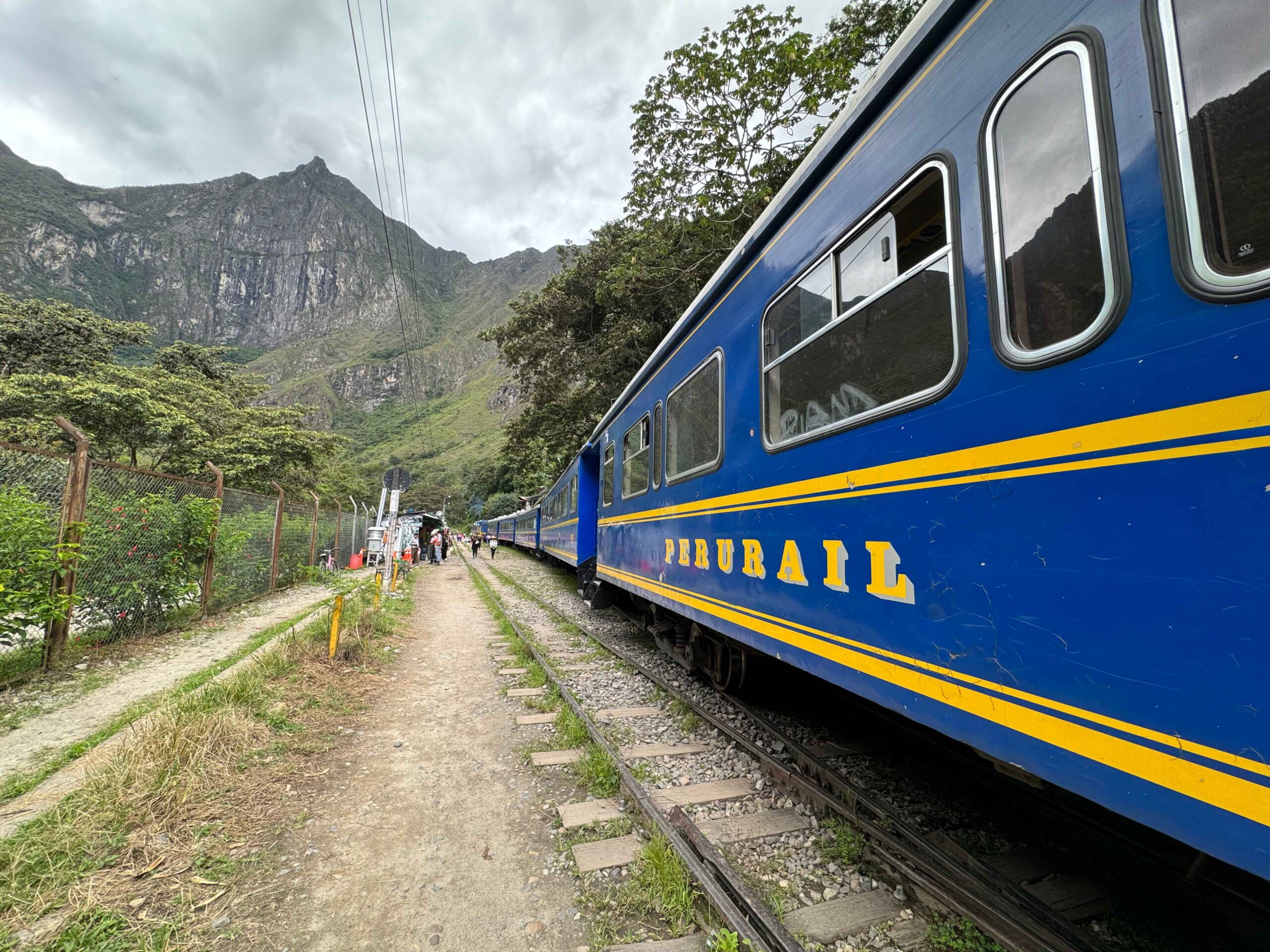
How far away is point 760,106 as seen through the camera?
10727mm

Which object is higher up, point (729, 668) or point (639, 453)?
point (639, 453)

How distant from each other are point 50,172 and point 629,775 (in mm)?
194161

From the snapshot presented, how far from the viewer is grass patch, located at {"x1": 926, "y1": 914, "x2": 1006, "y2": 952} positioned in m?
1.89

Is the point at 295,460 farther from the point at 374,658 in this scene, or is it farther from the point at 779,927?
the point at 779,927

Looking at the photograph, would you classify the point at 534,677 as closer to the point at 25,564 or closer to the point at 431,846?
the point at 431,846

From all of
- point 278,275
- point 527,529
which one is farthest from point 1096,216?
point 278,275

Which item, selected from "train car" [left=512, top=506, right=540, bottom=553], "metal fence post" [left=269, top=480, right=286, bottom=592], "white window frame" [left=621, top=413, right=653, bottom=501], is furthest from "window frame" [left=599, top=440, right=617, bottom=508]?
"train car" [left=512, top=506, right=540, bottom=553]

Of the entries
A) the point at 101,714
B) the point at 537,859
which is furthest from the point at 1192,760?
the point at 101,714

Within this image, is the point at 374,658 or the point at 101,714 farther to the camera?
the point at 374,658

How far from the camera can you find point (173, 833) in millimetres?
2668

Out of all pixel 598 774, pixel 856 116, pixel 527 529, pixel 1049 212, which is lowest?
pixel 598 774

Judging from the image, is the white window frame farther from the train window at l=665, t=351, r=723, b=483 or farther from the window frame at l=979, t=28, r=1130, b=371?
the window frame at l=979, t=28, r=1130, b=371

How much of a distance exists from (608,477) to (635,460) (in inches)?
72.2

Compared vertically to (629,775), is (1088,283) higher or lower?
higher
